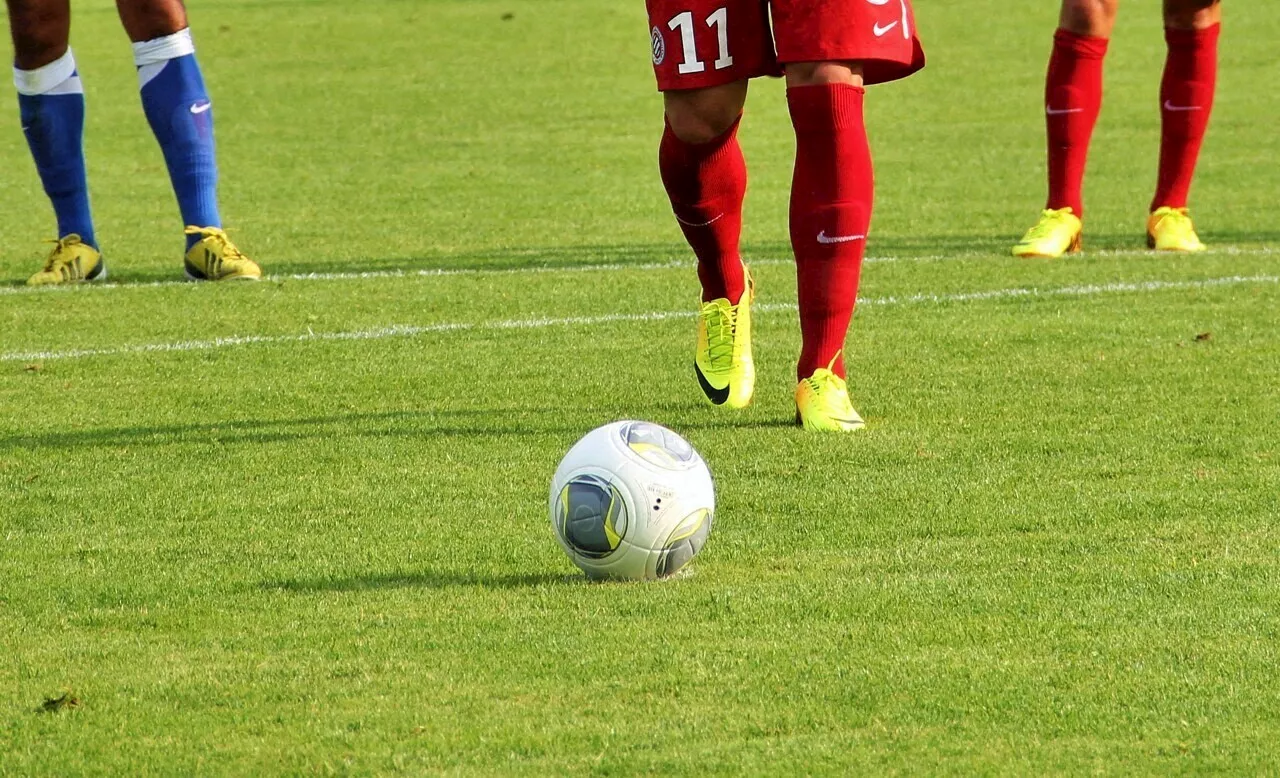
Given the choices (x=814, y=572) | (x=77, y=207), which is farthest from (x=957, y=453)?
(x=77, y=207)

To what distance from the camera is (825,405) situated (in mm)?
5012

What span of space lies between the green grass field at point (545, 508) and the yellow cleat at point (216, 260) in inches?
9.2

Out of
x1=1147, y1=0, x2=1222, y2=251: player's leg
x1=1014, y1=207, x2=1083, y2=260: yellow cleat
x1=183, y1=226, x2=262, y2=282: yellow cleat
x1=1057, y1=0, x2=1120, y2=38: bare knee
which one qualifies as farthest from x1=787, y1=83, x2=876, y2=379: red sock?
x1=1147, y1=0, x2=1222, y2=251: player's leg

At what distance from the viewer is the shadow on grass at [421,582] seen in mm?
3658

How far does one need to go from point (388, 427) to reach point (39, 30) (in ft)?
11.3

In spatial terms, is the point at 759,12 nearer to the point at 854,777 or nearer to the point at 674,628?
the point at 674,628

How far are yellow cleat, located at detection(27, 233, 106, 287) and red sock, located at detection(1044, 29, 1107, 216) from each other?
3896 millimetres

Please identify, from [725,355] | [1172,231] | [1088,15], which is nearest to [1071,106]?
[1088,15]

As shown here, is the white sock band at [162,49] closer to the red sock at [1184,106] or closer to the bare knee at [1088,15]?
the bare knee at [1088,15]

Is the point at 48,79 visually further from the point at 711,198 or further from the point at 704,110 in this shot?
the point at 704,110

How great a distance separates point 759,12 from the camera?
505cm

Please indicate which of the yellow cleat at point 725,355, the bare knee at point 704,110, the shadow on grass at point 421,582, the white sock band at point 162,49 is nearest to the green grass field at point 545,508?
the shadow on grass at point 421,582

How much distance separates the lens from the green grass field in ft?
9.54

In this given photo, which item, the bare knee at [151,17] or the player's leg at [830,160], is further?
the bare knee at [151,17]
